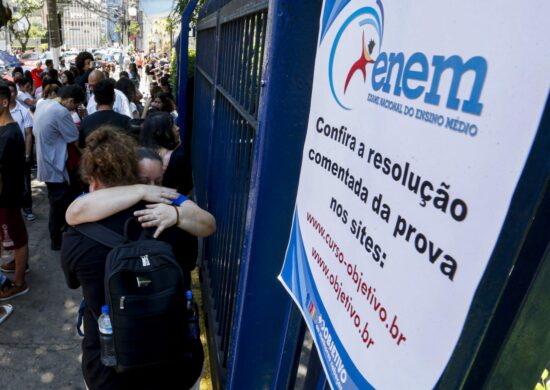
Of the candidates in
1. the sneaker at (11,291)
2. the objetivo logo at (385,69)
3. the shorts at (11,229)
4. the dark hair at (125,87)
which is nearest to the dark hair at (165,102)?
the dark hair at (125,87)

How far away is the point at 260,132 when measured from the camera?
1695mm

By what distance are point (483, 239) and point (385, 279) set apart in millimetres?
256

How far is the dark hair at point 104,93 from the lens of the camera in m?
4.44

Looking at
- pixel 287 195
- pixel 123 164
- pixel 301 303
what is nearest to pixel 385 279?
pixel 301 303

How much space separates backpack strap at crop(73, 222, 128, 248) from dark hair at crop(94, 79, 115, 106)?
291 cm

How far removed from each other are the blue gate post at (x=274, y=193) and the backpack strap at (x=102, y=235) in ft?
1.79

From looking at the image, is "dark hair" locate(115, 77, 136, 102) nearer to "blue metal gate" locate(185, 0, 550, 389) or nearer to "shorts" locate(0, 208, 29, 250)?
"shorts" locate(0, 208, 29, 250)

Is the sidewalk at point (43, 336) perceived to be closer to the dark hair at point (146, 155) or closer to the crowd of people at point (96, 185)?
the crowd of people at point (96, 185)

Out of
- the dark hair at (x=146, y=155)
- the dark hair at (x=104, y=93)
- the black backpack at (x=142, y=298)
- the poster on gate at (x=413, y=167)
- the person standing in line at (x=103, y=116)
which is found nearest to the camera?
the poster on gate at (x=413, y=167)

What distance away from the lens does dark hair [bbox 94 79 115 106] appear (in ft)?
14.6

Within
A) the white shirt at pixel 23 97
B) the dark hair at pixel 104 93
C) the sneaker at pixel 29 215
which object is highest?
the dark hair at pixel 104 93

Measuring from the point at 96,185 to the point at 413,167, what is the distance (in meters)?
1.70

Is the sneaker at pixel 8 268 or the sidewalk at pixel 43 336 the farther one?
the sneaker at pixel 8 268

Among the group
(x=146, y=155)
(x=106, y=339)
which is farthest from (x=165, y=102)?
(x=106, y=339)
